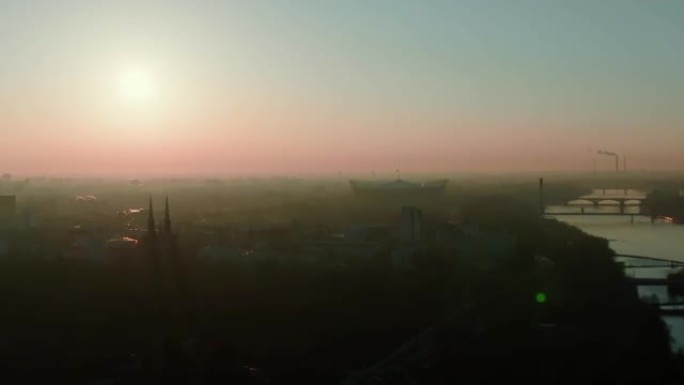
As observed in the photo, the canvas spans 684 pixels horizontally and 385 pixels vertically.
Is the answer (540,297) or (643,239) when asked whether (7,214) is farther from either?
(643,239)

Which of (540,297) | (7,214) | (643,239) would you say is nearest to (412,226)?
(540,297)

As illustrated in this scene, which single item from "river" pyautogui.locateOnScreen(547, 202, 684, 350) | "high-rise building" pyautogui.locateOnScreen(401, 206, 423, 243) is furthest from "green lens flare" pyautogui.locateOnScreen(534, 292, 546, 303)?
"high-rise building" pyautogui.locateOnScreen(401, 206, 423, 243)

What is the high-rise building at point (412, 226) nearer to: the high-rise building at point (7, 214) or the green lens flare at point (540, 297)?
the green lens flare at point (540, 297)

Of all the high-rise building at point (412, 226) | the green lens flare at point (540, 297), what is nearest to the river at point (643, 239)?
the green lens flare at point (540, 297)

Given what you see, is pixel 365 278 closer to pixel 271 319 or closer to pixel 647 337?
pixel 271 319

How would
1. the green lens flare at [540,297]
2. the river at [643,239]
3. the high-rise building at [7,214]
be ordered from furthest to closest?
the high-rise building at [7,214] < the river at [643,239] < the green lens flare at [540,297]

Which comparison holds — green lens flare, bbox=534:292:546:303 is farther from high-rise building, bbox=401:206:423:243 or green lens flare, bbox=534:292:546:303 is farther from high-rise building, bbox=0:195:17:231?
high-rise building, bbox=0:195:17:231

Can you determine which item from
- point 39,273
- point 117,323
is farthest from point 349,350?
point 39,273
